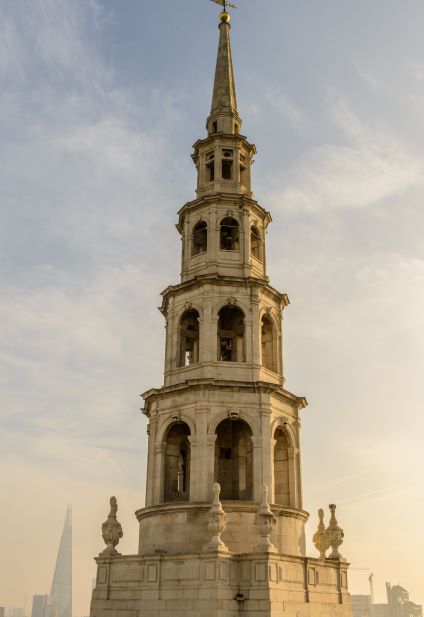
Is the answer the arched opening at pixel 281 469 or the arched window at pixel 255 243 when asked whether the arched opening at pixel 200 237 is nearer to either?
the arched window at pixel 255 243

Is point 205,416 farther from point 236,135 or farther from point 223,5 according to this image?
point 223,5

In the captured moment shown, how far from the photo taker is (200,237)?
41656 mm

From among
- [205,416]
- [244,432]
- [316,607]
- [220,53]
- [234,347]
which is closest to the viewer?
[316,607]

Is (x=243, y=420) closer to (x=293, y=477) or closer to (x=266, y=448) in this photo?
(x=266, y=448)

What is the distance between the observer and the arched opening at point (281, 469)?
116 ft

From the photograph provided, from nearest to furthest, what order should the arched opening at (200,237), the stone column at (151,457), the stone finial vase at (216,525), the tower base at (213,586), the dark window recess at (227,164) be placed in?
the tower base at (213,586) → the stone finial vase at (216,525) → the stone column at (151,457) → the arched opening at (200,237) → the dark window recess at (227,164)

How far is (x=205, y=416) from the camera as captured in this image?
33844 millimetres

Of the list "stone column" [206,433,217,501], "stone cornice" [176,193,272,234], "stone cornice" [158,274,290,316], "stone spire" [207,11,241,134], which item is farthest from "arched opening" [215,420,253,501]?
"stone spire" [207,11,241,134]

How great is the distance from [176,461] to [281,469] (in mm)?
5643

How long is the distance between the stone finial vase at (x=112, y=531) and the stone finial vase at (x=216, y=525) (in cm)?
586

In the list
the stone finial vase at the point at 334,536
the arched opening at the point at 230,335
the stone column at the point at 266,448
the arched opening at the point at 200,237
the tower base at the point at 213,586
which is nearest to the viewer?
the tower base at the point at 213,586


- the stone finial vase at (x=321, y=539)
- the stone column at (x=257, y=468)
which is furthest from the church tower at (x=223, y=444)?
the stone finial vase at (x=321, y=539)

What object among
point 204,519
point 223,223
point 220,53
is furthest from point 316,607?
point 220,53

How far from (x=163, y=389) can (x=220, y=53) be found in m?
25.4
